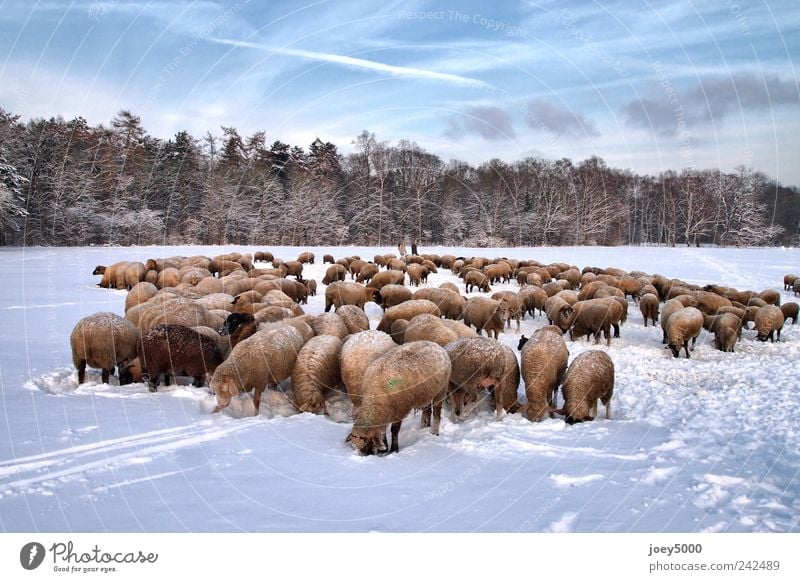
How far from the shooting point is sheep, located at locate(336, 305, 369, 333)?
13842 millimetres

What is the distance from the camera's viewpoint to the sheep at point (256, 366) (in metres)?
9.42

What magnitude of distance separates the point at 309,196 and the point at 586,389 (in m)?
46.6

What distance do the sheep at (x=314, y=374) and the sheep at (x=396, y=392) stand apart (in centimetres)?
167

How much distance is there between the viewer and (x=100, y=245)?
48.5 metres

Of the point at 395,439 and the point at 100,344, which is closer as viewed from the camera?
the point at 395,439

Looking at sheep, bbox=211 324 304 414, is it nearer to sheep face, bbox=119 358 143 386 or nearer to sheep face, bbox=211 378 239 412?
sheep face, bbox=211 378 239 412

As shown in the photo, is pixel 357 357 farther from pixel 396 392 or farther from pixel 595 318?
pixel 595 318

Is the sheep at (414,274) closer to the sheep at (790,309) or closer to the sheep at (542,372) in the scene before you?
the sheep at (790,309)

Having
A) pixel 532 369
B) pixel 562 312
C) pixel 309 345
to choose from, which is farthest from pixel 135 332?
pixel 562 312

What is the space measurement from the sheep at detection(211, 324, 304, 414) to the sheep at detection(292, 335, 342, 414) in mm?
353

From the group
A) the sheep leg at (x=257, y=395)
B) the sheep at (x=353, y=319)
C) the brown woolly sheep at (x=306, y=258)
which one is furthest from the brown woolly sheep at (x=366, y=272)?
the sheep leg at (x=257, y=395)

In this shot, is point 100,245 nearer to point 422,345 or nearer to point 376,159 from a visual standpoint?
point 376,159

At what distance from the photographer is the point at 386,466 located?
6.97m

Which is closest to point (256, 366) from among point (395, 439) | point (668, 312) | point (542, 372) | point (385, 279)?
point (395, 439)
